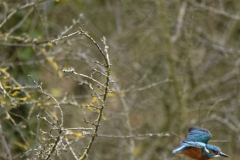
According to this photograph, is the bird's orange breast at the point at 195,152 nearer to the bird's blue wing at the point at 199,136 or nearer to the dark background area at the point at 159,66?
the bird's blue wing at the point at 199,136

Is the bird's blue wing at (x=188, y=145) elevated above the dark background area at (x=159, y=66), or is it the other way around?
the dark background area at (x=159, y=66)

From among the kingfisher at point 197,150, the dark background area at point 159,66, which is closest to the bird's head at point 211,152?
the kingfisher at point 197,150

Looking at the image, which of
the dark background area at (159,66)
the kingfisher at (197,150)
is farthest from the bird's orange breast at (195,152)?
the dark background area at (159,66)

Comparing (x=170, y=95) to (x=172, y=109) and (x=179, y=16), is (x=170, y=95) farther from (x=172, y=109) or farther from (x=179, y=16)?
(x=179, y=16)

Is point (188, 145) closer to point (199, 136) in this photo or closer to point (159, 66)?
point (199, 136)

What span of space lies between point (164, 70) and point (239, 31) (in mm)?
1271

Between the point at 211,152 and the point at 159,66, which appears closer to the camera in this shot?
the point at 211,152

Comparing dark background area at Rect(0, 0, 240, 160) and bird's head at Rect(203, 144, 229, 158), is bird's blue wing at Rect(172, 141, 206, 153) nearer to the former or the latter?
bird's head at Rect(203, 144, 229, 158)

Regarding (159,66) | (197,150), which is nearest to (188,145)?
(197,150)

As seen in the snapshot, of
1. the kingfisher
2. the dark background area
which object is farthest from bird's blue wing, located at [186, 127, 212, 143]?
the dark background area

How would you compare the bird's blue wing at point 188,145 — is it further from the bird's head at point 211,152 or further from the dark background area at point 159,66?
the dark background area at point 159,66

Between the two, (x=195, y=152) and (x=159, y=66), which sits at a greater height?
(x=159, y=66)

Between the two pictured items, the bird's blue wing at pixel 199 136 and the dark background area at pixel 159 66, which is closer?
the bird's blue wing at pixel 199 136

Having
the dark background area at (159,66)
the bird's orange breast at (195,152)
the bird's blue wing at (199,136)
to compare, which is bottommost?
the bird's orange breast at (195,152)
